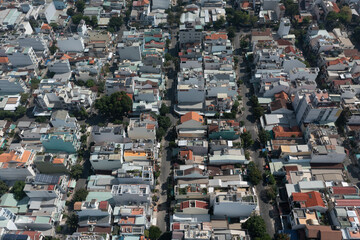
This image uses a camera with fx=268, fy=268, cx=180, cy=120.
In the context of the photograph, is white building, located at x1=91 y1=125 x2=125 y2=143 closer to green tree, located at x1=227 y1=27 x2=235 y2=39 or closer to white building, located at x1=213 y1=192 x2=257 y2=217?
white building, located at x1=213 y1=192 x2=257 y2=217

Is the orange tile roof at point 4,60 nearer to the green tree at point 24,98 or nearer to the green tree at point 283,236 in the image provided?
A: the green tree at point 24,98

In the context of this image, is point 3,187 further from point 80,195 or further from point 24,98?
point 24,98

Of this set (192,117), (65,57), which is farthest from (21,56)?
(192,117)

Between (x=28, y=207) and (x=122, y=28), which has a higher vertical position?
(x=122, y=28)

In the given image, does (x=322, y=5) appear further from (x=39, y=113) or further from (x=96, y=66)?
(x=39, y=113)

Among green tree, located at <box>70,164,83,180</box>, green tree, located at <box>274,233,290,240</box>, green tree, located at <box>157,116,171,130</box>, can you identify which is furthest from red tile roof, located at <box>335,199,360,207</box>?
green tree, located at <box>70,164,83,180</box>

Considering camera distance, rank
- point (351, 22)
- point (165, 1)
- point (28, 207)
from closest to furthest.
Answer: point (28, 207), point (351, 22), point (165, 1)

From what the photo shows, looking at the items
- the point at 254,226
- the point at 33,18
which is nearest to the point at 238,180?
the point at 254,226
